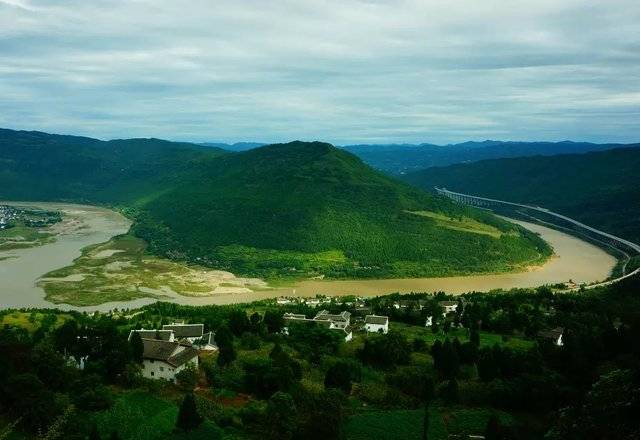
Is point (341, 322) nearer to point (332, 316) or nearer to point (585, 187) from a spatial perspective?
point (332, 316)

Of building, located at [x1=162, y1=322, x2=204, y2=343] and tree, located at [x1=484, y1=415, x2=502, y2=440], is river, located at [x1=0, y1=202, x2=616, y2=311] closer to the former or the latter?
building, located at [x1=162, y1=322, x2=204, y2=343]

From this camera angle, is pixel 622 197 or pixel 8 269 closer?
pixel 8 269

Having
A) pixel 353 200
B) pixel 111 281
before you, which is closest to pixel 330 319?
pixel 111 281

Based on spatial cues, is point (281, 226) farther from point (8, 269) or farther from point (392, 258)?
point (8, 269)

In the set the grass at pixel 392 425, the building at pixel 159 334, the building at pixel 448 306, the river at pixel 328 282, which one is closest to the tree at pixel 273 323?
the building at pixel 159 334

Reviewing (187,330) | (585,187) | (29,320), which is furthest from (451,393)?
(585,187)
